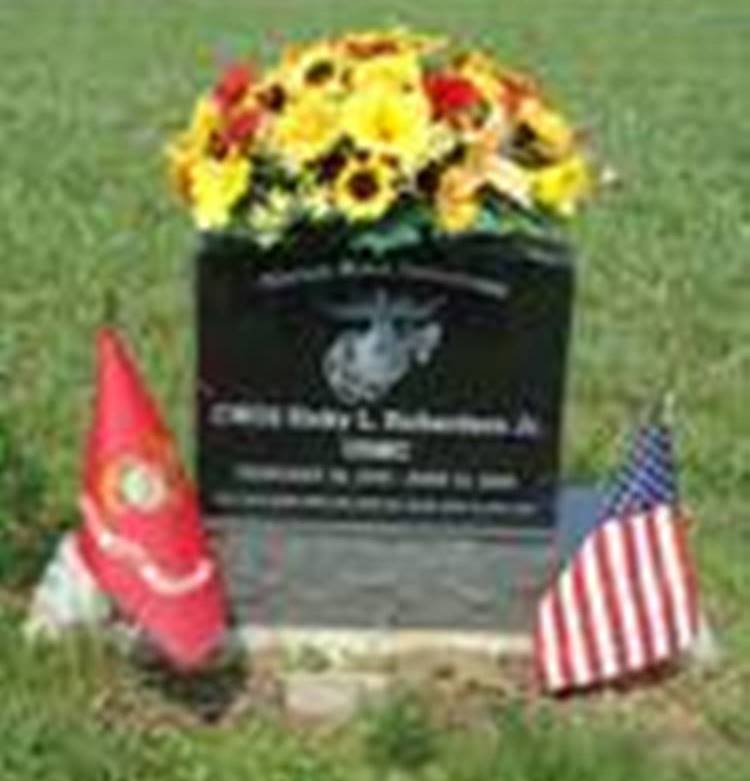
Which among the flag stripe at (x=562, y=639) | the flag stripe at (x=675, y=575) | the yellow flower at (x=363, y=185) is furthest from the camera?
the flag stripe at (x=675, y=575)

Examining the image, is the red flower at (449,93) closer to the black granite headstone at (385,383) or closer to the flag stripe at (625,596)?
the black granite headstone at (385,383)

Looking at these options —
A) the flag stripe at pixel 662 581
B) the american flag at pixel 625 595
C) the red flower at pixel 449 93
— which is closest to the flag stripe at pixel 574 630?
the american flag at pixel 625 595

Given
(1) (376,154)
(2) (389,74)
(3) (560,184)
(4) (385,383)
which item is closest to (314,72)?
(2) (389,74)

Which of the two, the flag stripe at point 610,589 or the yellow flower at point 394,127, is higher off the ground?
the yellow flower at point 394,127

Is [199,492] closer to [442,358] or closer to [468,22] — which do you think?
[442,358]

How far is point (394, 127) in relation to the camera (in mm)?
8086

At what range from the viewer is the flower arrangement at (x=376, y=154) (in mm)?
8078

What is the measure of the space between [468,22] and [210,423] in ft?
92.1

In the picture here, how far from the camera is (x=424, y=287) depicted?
820 centimetres

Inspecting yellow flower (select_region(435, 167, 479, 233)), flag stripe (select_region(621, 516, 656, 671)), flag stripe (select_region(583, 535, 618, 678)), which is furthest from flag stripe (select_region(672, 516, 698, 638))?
yellow flower (select_region(435, 167, 479, 233))

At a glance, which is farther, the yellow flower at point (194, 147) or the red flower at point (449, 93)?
the yellow flower at point (194, 147)

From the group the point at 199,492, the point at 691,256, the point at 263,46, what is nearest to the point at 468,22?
the point at 263,46

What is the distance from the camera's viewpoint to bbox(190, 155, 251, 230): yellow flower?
8.13 metres

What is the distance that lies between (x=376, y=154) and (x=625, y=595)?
130cm
